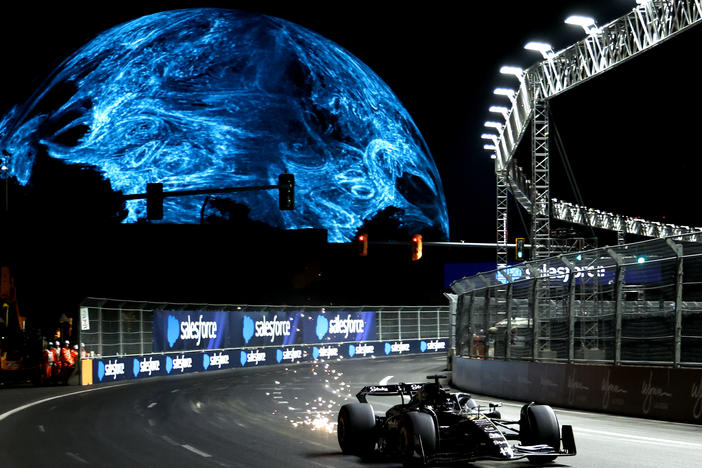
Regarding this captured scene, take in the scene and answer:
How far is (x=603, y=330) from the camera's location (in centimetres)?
1852

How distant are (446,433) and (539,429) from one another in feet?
3.47

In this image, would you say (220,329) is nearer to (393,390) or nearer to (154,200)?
(154,200)

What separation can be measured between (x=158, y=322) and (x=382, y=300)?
52.0 meters

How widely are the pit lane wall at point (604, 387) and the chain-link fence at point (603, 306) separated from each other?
10.5 inches

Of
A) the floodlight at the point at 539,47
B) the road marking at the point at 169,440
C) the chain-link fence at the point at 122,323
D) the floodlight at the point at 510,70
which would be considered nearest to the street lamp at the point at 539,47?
the floodlight at the point at 539,47

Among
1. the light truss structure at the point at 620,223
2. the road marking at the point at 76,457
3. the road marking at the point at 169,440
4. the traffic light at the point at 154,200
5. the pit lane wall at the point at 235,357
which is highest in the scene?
the light truss structure at the point at 620,223

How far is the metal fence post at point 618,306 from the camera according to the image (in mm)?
17875

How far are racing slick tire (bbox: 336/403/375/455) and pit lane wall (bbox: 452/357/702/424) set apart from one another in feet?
22.5

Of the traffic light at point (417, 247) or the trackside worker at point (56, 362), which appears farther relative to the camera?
the traffic light at point (417, 247)

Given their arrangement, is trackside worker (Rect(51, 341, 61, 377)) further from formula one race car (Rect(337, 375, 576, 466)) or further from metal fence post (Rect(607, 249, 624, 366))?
formula one race car (Rect(337, 375, 576, 466))

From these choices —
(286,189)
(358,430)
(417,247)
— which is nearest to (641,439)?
(358,430)

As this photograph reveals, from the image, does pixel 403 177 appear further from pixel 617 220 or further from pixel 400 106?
pixel 617 220

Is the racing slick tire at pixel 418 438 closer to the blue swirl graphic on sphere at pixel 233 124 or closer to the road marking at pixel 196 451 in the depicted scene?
the road marking at pixel 196 451

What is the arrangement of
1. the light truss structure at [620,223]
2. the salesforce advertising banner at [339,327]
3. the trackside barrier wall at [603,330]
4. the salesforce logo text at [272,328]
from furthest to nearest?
the light truss structure at [620,223], the salesforce advertising banner at [339,327], the salesforce logo text at [272,328], the trackside barrier wall at [603,330]
